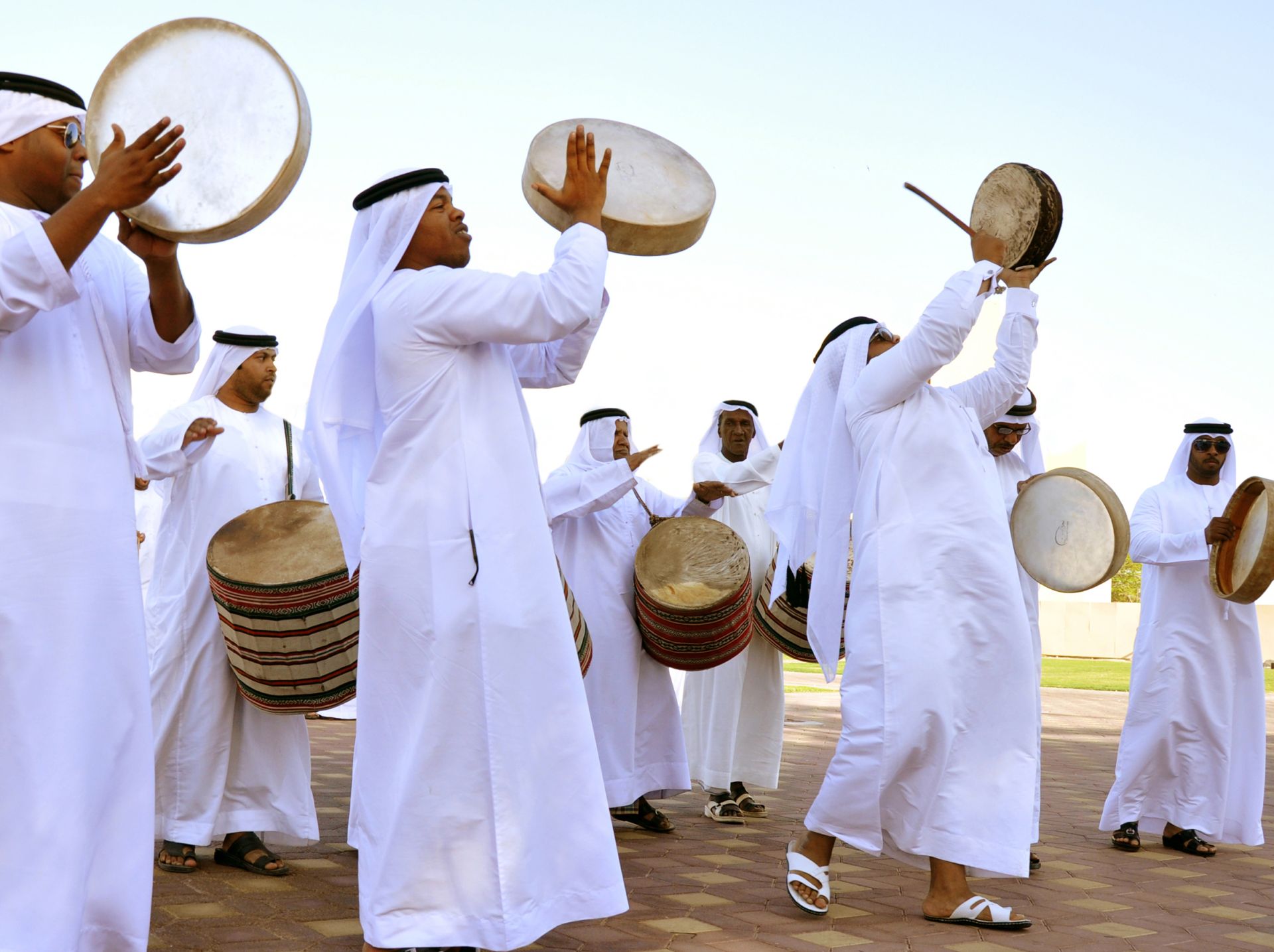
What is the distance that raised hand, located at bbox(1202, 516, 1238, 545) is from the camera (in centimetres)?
575

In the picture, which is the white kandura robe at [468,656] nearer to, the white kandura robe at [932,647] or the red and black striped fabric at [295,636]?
the red and black striped fabric at [295,636]

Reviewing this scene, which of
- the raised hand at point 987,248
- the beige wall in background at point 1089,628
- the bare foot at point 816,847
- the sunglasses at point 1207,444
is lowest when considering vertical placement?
the beige wall in background at point 1089,628

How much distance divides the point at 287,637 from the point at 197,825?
103 cm

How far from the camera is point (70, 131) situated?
2.95 metres

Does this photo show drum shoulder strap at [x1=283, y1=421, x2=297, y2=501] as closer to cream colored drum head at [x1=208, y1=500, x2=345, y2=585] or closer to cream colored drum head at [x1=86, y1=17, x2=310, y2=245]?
cream colored drum head at [x1=208, y1=500, x2=345, y2=585]

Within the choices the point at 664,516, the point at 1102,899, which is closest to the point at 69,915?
the point at 1102,899

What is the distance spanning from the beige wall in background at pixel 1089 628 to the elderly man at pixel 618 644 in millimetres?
23325

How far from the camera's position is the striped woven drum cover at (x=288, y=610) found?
156 inches

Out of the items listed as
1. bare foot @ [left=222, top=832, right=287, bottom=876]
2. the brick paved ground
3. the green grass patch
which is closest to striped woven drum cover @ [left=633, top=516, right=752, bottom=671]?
the brick paved ground

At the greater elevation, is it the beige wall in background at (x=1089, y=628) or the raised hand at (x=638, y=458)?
the raised hand at (x=638, y=458)

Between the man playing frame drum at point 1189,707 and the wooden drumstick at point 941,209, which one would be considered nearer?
the wooden drumstick at point 941,209

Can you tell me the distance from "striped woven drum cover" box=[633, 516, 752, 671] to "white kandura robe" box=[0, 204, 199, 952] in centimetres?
294

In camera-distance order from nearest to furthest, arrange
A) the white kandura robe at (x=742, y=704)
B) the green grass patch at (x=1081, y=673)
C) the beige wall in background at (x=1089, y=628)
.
A: the white kandura robe at (x=742, y=704) → the green grass patch at (x=1081, y=673) → the beige wall in background at (x=1089, y=628)

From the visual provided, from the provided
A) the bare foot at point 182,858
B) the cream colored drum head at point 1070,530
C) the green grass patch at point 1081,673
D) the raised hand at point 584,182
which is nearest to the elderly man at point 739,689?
the cream colored drum head at point 1070,530
